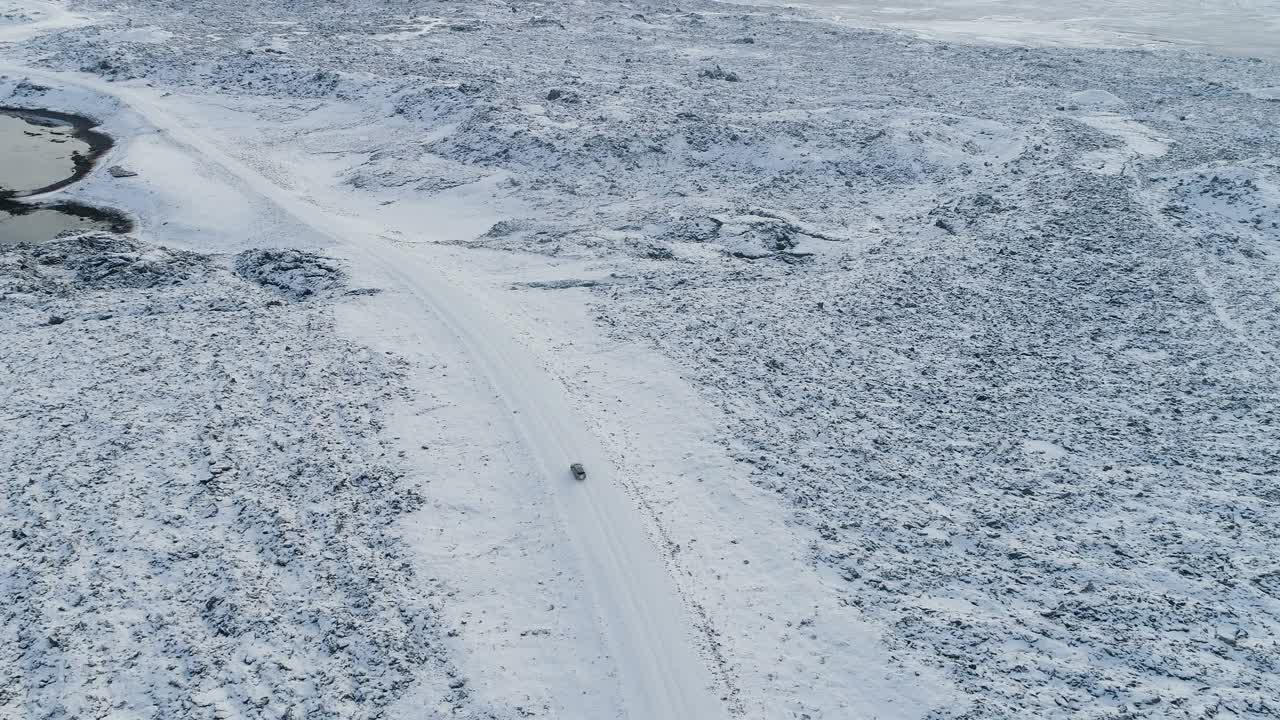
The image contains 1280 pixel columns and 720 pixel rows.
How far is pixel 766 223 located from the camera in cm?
3003

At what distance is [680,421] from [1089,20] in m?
89.9

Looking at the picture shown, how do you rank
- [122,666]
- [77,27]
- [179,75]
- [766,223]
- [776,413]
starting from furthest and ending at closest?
1. [77,27]
2. [179,75]
3. [766,223]
4. [776,413]
5. [122,666]

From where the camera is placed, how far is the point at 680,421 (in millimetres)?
19281

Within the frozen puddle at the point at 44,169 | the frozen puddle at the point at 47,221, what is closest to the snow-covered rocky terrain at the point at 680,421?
the frozen puddle at the point at 47,221

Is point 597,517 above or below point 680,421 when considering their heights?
below

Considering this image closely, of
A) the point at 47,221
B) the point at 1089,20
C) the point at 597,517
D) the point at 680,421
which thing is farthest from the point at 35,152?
the point at 1089,20

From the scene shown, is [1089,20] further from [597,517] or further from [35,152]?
[35,152]

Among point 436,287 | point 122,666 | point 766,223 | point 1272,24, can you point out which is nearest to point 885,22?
point 1272,24

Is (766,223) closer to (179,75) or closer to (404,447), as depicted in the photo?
(404,447)

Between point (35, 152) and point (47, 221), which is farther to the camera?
point (35, 152)

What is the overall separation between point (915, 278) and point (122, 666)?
24.8 meters

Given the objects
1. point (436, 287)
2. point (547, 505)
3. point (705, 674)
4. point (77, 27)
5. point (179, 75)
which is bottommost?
point (705, 674)

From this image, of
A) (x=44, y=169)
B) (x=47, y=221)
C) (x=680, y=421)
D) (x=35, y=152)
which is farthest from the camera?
(x=35, y=152)

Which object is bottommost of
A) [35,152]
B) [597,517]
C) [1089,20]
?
[597,517]
